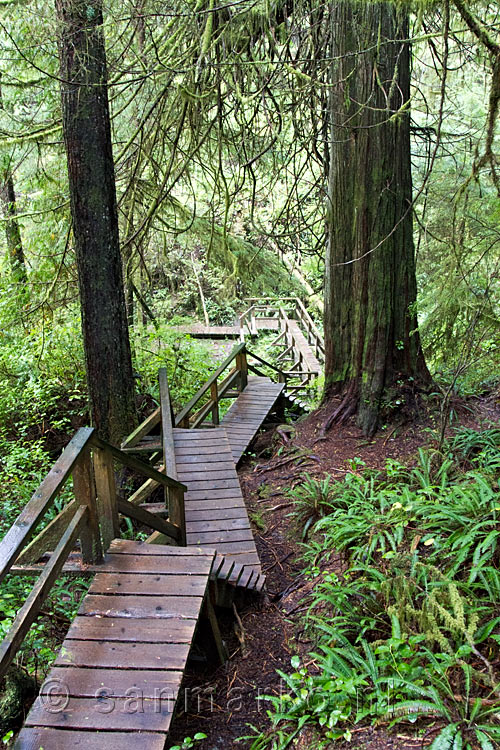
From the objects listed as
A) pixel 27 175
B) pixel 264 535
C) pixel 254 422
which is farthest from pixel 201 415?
pixel 27 175

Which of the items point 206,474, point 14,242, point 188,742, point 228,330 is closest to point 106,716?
point 188,742

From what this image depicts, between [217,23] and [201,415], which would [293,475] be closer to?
[201,415]

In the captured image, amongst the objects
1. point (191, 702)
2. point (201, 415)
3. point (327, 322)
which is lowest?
point (191, 702)

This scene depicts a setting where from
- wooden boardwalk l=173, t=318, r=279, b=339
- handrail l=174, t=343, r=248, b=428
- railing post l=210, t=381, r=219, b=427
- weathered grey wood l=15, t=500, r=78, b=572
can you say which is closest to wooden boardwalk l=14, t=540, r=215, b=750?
weathered grey wood l=15, t=500, r=78, b=572

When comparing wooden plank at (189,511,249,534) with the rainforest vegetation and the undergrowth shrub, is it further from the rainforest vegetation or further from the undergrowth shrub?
the undergrowth shrub

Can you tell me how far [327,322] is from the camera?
275 inches

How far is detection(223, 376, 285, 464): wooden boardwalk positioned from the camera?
8270mm

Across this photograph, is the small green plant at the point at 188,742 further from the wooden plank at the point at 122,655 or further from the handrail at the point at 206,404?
the handrail at the point at 206,404

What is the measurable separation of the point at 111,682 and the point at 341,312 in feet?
16.5

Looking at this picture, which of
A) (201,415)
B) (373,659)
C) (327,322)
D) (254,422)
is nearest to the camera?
(373,659)

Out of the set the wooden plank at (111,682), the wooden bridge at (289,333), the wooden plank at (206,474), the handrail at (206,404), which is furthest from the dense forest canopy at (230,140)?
the wooden bridge at (289,333)

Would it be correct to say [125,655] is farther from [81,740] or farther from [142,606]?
[81,740]

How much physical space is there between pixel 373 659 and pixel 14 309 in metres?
7.67

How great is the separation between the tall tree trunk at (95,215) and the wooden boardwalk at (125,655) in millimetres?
2890
